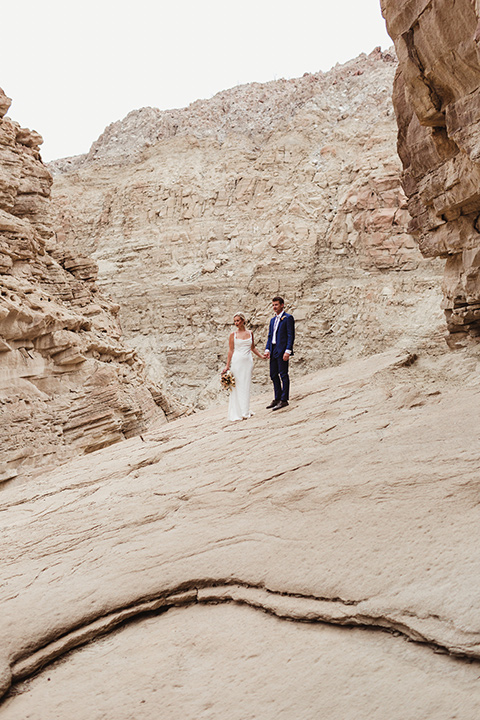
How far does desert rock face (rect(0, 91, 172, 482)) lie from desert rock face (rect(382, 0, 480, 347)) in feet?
26.5

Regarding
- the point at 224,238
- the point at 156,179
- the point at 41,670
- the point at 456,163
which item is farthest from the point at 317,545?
the point at 156,179

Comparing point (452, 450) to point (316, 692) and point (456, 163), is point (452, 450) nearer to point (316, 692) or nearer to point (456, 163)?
point (316, 692)

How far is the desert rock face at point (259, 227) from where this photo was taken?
23.2 m

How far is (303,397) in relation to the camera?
7820mm

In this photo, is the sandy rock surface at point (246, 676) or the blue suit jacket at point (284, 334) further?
the blue suit jacket at point (284, 334)

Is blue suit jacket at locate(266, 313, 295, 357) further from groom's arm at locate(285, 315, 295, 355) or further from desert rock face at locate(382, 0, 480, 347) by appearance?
desert rock face at locate(382, 0, 480, 347)

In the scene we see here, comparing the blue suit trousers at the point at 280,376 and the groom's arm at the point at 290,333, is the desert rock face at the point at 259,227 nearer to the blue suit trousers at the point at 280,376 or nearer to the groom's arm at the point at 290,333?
the blue suit trousers at the point at 280,376

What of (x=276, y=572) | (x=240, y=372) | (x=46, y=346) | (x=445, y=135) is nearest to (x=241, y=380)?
(x=240, y=372)

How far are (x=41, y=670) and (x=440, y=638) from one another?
2.27 m

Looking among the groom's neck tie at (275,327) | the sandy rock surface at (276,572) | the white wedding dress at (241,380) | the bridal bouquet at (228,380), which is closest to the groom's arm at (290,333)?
the groom's neck tie at (275,327)

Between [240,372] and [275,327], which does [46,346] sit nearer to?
[240,372]

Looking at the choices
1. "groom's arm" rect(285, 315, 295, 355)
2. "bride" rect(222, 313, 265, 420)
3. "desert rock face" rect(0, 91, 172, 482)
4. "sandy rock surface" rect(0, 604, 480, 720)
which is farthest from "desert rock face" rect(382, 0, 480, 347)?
"desert rock face" rect(0, 91, 172, 482)

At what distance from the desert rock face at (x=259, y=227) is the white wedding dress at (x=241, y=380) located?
1405 centimetres

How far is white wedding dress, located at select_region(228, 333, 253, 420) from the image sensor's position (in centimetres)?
769
